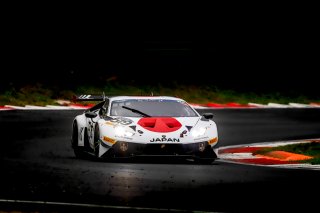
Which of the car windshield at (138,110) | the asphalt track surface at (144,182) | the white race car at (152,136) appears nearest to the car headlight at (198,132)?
the white race car at (152,136)

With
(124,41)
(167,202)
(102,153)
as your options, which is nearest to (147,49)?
(124,41)

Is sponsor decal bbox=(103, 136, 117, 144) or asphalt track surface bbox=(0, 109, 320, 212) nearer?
asphalt track surface bbox=(0, 109, 320, 212)

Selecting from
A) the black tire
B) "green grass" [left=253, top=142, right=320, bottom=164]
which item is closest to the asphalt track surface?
the black tire

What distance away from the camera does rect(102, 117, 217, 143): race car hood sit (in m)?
16.0

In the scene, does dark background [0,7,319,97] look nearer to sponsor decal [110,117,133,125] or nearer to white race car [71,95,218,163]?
white race car [71,95,218,163]

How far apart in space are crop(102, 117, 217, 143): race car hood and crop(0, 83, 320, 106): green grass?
23127 mm

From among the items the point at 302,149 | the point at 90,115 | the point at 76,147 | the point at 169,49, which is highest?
the point at 90,115

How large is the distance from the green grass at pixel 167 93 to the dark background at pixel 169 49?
1041 millimetres

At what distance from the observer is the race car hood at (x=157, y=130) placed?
16000mm

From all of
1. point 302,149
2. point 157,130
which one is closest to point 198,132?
point 157,130

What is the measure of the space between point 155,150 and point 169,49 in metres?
34.3

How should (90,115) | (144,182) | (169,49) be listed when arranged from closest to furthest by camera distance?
(144,182)
(90,115)
(169,49)

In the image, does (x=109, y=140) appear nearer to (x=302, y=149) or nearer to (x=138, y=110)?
(x=138, y=110)

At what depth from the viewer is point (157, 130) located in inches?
632
